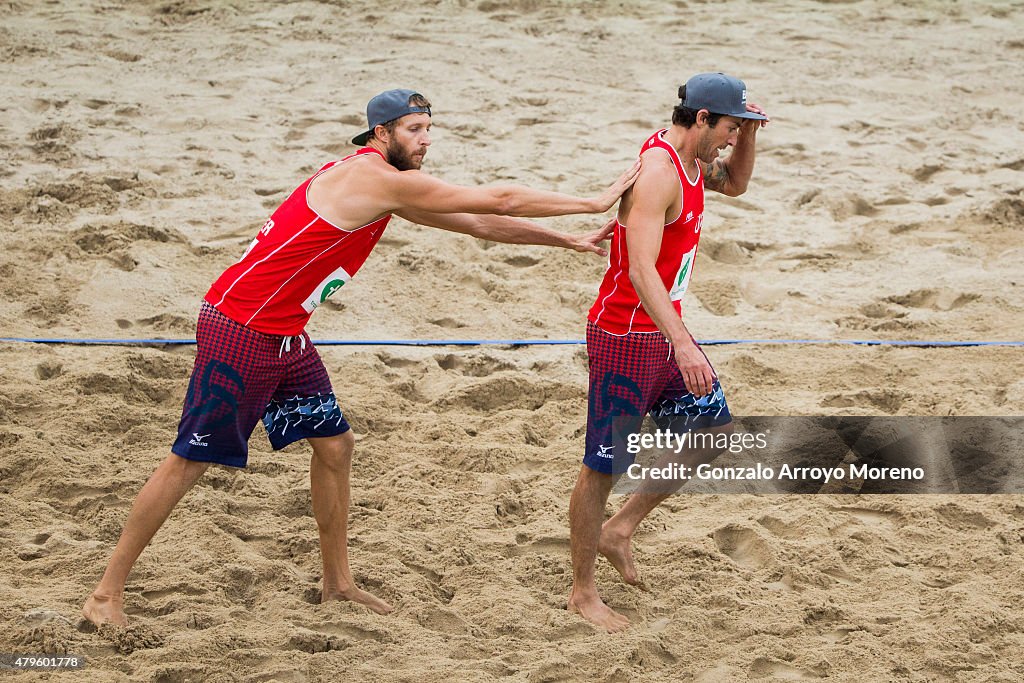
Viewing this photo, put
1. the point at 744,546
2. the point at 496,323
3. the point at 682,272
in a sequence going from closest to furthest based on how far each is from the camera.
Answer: the point at 682,272
the point at 744,546
the point at 496,323

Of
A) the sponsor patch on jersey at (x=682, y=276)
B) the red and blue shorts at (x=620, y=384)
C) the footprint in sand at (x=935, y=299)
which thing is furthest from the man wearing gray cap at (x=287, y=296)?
the footprint in sand at (x=935, y=299)

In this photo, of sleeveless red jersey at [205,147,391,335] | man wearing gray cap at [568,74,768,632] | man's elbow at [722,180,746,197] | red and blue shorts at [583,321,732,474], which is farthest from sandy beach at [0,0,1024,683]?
man's elbow at [722,180,746,197]

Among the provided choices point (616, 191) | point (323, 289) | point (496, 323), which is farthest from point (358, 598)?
point (496, 323)

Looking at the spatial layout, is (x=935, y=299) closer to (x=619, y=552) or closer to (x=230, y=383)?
(x=619, y=552)

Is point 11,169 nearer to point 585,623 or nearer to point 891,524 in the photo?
point 585,623

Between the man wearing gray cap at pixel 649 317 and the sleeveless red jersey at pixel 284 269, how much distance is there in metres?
0.93

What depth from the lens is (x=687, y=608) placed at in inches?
171

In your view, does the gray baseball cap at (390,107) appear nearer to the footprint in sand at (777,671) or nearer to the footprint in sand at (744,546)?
the footprint in sand at (744,546)

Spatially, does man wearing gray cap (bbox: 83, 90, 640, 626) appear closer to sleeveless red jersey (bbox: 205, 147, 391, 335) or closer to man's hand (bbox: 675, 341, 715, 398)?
sleeveless red jersey (bbox: 205, 147, 391, 335)

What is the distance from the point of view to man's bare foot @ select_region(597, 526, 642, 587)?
4.46 m

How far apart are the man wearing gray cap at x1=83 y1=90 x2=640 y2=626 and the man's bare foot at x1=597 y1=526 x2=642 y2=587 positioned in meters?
1.16

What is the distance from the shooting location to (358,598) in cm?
432

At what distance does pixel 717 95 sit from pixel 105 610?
276 cm

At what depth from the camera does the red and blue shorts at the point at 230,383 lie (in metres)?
3.95
